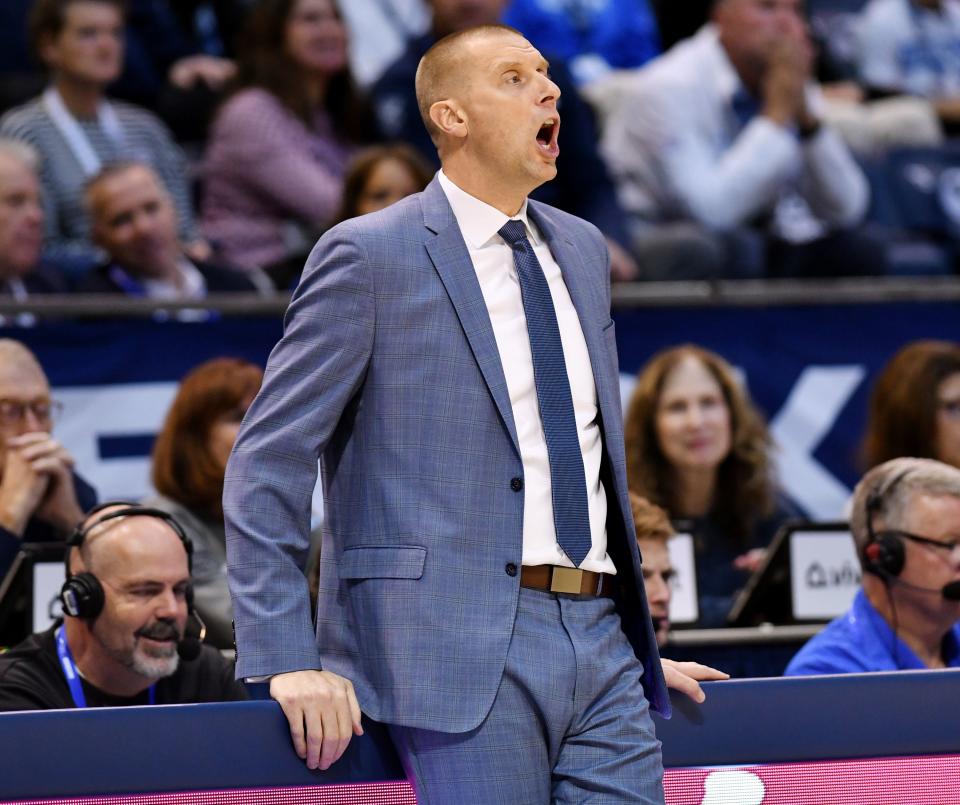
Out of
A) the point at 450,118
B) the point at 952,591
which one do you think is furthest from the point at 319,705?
the point at 952,591

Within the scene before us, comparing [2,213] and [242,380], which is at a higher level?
[2,213]

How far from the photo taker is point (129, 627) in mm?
3160

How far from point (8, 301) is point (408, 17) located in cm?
303

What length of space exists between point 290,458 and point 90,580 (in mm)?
1274

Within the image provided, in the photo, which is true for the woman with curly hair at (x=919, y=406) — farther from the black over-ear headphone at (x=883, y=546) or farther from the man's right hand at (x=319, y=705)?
the man's right hand at (x=319, y=705)

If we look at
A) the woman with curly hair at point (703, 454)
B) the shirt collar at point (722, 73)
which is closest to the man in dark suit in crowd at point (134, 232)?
the woman with curly hair at point (703, 454)

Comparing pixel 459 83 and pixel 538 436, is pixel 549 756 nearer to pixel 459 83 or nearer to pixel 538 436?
pixel 538 436

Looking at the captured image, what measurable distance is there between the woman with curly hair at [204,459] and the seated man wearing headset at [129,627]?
0.64 meters

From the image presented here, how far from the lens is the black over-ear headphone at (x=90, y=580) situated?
3.07 meters

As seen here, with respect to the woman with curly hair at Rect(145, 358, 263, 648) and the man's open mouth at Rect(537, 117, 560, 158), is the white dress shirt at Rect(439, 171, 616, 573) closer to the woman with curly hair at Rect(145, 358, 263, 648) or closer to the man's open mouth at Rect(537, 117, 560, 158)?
the man's open mouth at Rect(537, 117, 560, 158)

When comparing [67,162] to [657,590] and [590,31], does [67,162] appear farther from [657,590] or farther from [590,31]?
[657,590]

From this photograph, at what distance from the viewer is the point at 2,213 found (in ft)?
16.4

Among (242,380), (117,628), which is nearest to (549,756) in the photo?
(117,628)

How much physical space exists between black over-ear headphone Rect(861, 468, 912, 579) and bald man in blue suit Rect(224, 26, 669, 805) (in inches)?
54.2
